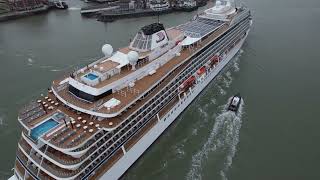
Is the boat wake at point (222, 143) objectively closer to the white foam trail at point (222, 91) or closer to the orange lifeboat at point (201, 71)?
the white foam trail at point (222, 91)

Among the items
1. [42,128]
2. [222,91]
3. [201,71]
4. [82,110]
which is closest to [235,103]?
[222,91]

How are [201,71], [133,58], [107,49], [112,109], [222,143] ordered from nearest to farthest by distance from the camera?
[112,109] < [133,58] < [222,143] < [107,49] < [201,71]

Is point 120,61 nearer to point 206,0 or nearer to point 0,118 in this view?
point 0,118

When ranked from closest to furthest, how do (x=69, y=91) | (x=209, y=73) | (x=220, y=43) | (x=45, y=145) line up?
(x=45, y=145), (x=69, y=91), (x=209, y=73), (x=220, y=43)

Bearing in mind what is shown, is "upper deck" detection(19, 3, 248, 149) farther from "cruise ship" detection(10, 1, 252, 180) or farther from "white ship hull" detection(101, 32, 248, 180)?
"white ship hull" detection(101, 32, 248, 180)

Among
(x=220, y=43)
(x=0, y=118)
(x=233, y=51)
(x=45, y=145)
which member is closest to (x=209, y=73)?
(x=220, y=43)

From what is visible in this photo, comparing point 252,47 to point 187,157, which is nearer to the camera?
point 187,157

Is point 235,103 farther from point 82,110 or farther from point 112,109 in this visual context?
point 82,110
